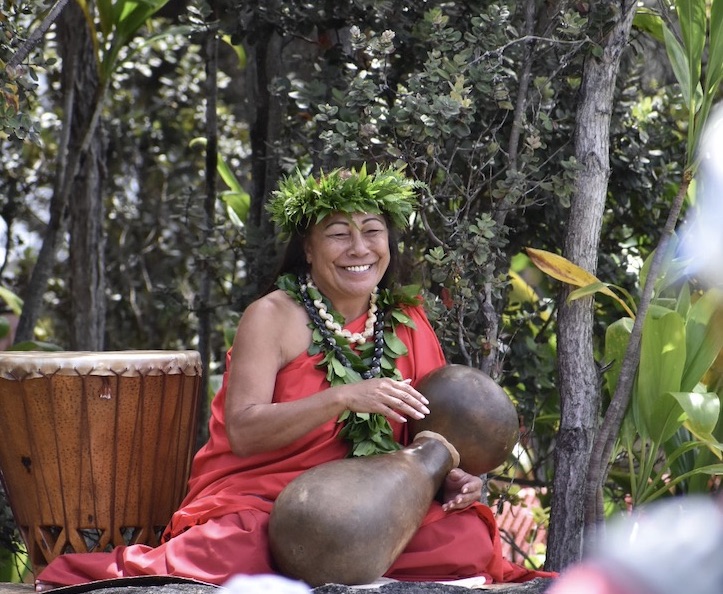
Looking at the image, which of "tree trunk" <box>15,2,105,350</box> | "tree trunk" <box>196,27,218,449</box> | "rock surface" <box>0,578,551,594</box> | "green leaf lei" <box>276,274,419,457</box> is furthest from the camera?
"tree trunk" <box>196,27,218,449</box>

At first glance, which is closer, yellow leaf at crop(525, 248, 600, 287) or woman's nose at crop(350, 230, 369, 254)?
woman's nose at crop(350, 230, 369, 254)

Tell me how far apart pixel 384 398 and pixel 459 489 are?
1.58 ft

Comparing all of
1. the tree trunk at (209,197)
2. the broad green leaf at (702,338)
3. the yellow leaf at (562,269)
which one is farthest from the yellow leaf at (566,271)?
the tree trunk at (209,197)

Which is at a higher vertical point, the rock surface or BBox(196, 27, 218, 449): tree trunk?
BBox(196, 27, 218, 449): tree trunk

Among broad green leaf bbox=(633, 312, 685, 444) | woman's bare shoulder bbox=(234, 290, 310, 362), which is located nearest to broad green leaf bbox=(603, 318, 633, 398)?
broad green leaf bbox=(633, 312, 685, 444)

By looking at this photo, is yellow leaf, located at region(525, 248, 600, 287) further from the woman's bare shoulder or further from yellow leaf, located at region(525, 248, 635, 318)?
the woman's bare shoulder

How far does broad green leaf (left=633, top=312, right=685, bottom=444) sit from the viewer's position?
3.34m

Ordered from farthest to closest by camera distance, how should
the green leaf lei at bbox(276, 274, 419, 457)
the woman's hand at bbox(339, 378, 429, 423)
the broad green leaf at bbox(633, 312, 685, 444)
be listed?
1. the broad green leaf at bbox(633, 312, 685, 444)
2. the green leaf lei at bbox(276, 274, 419, 457)
3. the woman's hand at bbox(339, 378, 429, 423)

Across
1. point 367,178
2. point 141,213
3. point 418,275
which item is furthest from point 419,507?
point 141,213

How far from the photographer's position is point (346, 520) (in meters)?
2.71

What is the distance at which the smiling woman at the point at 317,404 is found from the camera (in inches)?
117

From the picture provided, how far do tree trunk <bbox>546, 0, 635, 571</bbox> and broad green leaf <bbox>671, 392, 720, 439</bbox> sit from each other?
49 centimetres

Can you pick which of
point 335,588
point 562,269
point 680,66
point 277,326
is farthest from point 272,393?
point 680,66

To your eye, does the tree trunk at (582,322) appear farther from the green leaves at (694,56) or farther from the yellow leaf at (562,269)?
the green leaves at (694,56)
